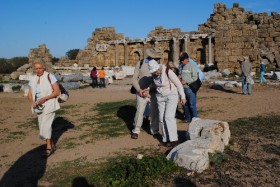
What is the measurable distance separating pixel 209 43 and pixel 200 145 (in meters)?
25.3

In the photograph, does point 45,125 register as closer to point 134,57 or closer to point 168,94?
point 168,94

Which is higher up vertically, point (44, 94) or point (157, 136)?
point (44, 94)

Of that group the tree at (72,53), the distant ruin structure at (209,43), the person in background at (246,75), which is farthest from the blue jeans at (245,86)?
the tree at (72,53)

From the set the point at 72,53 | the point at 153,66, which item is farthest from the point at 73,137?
the point at 72,53

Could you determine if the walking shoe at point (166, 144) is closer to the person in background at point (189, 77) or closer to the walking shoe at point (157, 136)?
the walking shoe at point (157, 136)

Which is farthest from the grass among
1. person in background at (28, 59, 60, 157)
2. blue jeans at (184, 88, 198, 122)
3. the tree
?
the tree

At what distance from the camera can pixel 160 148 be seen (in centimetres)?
679

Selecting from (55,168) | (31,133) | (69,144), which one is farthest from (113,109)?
(55,168)

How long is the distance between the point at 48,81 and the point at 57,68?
2824 cm

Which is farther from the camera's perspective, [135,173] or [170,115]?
[170,115]

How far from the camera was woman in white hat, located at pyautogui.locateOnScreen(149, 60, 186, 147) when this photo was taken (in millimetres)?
6777

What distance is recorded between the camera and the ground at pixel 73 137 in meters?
6.41

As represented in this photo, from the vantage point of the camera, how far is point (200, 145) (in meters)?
5.74

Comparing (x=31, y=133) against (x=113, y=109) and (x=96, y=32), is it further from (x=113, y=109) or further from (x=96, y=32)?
(x=96, y=32)
